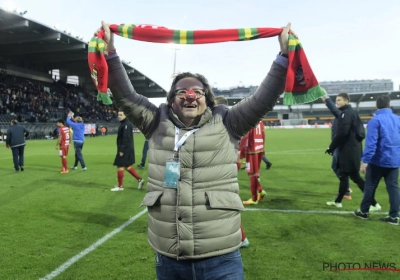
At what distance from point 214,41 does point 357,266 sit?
2953 millimetres

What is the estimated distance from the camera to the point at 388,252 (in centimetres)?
418

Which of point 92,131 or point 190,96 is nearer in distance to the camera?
point 190,96

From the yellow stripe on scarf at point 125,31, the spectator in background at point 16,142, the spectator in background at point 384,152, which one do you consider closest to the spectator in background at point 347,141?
the spectator in background at point 384,152

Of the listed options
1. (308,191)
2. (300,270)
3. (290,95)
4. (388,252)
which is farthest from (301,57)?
(308,191)

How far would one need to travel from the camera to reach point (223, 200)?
207 cm

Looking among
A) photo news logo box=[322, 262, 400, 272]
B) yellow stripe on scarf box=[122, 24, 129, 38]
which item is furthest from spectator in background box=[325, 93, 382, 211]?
yellow stripe on scarf box=[122, 24, 129, 38]

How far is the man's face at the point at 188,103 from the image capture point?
211 cm

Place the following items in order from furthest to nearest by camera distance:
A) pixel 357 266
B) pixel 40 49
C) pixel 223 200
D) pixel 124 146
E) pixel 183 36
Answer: pixel 40 49 → pixel 124 146 → pixel 357 266 → pixel 183 36 → pixel 223 200

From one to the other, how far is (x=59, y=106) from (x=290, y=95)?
140 ft

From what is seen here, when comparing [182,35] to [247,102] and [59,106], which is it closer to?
[247,102]

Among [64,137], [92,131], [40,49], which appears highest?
[40,49]

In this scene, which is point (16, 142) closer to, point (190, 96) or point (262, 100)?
point (190, 96)

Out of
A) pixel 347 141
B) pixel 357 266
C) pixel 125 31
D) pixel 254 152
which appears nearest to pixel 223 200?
pixel 125 31

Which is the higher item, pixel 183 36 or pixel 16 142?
pixel 183 36
